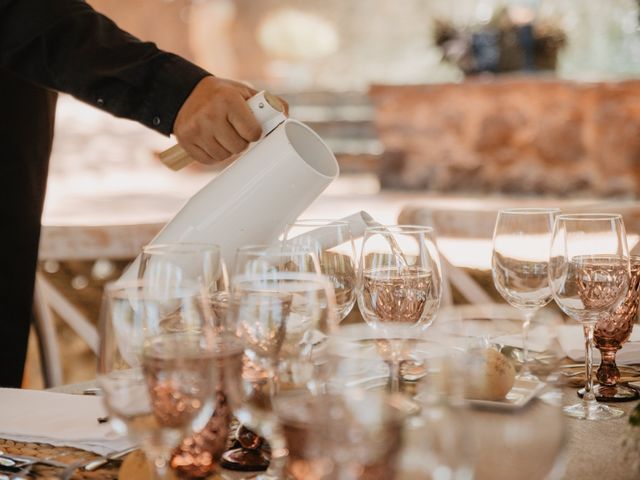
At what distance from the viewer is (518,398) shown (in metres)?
0.59

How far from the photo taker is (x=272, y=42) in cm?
1108

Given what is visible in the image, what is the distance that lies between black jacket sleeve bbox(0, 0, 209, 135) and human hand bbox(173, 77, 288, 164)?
3 cm

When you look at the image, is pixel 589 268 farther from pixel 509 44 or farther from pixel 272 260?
pixel 509 44

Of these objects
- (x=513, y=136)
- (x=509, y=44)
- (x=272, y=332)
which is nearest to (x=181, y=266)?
(x=272, y=332)

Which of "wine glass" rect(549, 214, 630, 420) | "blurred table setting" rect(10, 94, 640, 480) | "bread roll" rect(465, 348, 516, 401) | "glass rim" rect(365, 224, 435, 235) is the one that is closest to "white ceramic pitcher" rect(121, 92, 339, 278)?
"blurred table setting" rect(10, 94, 640, 480)

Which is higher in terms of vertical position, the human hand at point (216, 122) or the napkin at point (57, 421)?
the human hand at point (216, 122)

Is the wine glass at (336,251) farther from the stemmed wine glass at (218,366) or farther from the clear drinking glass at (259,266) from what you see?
the stemmed wine glass at (218,366)

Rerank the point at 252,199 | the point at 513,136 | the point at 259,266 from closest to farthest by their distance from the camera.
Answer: the point at 259,266 → the point at 252,199 → the point at 513,136

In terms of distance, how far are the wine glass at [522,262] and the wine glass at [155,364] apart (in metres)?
0.47

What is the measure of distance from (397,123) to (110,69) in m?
5.08

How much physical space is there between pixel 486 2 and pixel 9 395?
8273 millimetres

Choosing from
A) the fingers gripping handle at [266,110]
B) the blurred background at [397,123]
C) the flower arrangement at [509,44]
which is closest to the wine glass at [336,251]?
the fingers gripping handle at [266,110]

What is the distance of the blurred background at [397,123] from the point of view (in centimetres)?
378

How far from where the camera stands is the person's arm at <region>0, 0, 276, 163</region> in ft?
4.00
